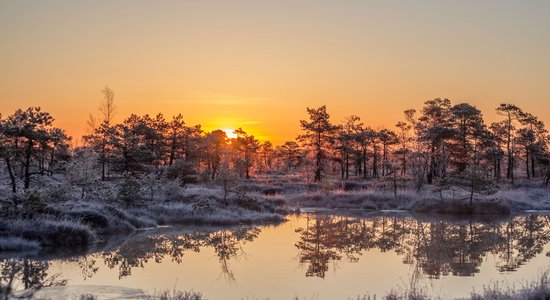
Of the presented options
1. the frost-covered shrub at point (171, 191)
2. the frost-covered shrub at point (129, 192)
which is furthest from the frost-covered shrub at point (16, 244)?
the frost-covered shrub at point (171, 191)

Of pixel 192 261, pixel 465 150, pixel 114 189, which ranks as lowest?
pixel 192 261

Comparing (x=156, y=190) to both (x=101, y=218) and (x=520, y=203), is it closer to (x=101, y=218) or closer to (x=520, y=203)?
(x=101, y=218)

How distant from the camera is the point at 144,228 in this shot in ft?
91.7

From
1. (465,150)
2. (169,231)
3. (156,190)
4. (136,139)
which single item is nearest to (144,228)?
(169,231)

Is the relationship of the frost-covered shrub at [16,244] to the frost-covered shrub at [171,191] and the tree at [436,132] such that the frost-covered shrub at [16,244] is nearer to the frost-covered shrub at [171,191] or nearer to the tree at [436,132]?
the frost-covered shrub at [171,191]

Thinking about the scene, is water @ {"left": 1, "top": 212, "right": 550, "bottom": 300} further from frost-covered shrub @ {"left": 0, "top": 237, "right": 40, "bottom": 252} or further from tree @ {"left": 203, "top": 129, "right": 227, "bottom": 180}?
tree @ {"left": 203, "top": 129, "right": 227, "bottom": 180}

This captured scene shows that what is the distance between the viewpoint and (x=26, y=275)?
50.5ft

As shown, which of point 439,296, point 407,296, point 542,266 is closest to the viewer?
point 407,296

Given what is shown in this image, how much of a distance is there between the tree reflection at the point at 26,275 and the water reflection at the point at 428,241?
7.51 meters

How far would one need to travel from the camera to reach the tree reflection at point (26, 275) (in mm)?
14031

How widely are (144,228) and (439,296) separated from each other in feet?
60.4

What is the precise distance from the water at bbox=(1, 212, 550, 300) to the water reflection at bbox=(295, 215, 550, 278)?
0.05m

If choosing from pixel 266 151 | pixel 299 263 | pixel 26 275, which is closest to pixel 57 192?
pixel 26 275

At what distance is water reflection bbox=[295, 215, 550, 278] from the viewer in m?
19.3
